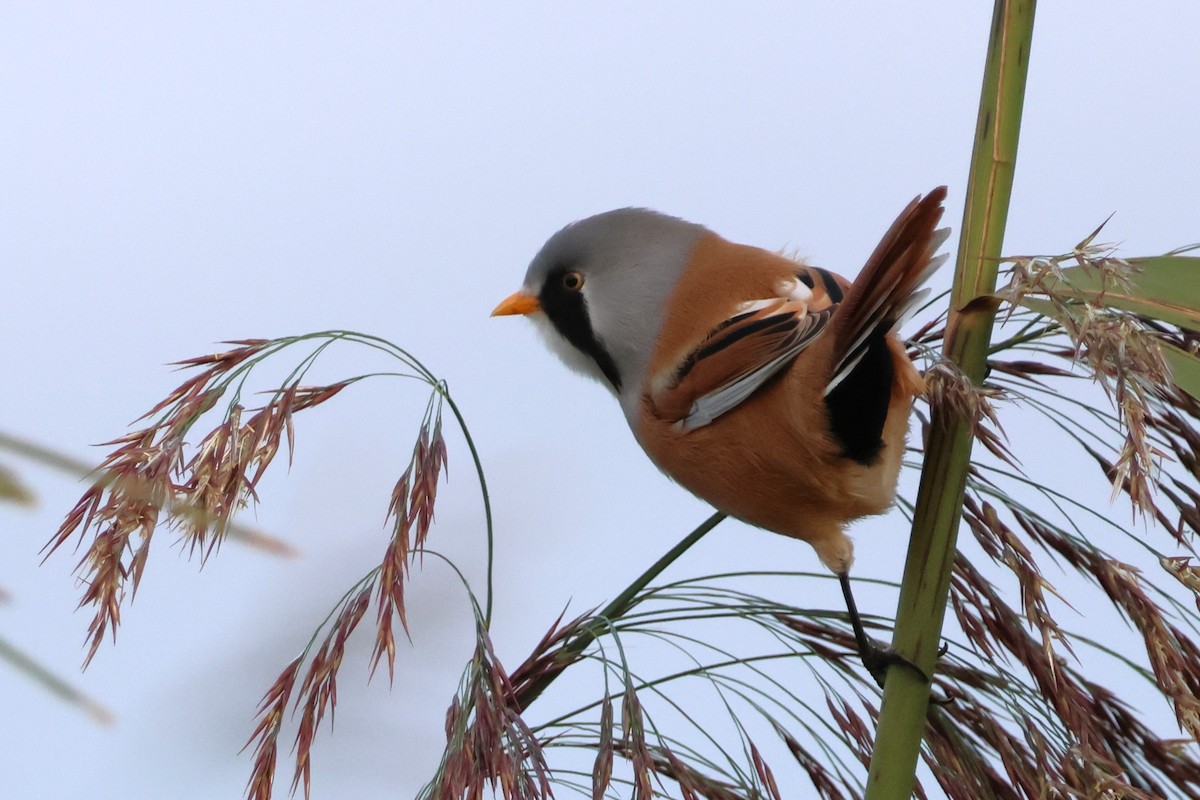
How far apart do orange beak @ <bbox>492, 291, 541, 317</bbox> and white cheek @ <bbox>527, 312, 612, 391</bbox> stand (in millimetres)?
14

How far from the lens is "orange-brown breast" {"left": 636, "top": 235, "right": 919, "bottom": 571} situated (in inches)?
51.6

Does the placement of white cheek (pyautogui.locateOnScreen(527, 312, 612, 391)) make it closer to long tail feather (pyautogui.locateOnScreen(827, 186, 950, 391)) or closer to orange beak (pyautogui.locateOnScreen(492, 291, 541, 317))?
orange beak (pyautogui.locateOnScreen(492, 291, 541, 317))

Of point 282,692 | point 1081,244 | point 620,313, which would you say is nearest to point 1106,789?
point 1081,244

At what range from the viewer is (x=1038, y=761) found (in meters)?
1.04

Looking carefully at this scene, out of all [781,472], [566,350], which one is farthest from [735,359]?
[566,350]

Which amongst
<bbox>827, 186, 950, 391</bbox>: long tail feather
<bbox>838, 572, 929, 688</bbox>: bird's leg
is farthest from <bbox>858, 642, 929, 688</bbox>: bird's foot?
<bbox>827, 186, 950, 391</bbox>: long tail feather

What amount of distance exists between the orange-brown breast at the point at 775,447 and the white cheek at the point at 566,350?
0.22 meters

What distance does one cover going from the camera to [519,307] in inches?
70.5

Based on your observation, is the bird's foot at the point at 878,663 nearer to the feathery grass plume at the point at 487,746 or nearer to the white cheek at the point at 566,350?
the feathery grass plume at the point at 487,746

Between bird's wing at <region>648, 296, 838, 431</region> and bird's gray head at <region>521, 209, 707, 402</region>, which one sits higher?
bird's gray head at <region>521, 209, 707, 402</region>

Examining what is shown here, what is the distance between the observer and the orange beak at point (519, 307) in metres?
1.79

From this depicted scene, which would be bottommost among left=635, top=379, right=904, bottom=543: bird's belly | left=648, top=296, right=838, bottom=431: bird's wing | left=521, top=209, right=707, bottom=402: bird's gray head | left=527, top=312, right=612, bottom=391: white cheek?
left=635, top=379, right=904, bottom=543: bird's belly

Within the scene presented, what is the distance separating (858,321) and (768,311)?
0.95 feet

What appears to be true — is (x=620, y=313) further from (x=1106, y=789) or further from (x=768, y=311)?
(x=1106, y=789)
